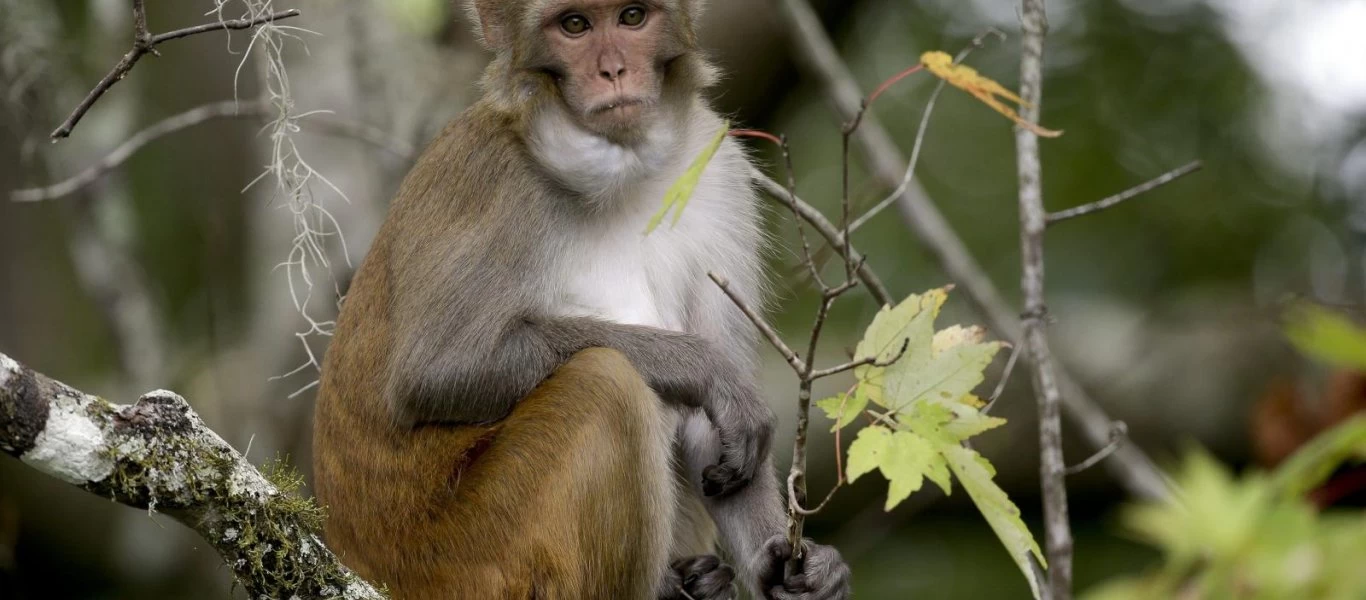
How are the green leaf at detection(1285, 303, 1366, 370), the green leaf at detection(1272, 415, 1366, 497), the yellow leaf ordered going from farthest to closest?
the yellow leaf
the green leaf at detection(1272, 415, 1366, 497)
the green leaf at detection(1285, 303, 1366, 370)

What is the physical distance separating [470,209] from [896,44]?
42.8 feet

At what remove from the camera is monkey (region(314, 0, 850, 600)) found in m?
5.30

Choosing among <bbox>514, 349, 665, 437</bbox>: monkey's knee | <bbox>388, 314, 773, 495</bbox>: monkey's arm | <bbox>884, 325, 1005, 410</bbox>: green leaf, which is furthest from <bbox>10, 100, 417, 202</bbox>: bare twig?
<bbox>884, 325, 1005, 410</bbox>: green leaf

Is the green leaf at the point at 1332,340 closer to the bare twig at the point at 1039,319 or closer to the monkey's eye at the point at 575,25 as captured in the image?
the bare twig at the point at 1039,319

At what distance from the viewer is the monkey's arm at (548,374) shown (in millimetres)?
5629

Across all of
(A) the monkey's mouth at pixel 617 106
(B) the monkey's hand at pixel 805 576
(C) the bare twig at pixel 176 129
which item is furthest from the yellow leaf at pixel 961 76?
(C) the bare twig at pixel 176 129

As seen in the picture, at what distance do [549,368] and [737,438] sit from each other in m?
0.80

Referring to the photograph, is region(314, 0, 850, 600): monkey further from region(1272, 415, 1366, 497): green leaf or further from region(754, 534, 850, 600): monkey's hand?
region(1272, 415, 1366, 497): green leaf

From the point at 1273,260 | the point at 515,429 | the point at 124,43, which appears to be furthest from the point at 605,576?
the point at 1273,260

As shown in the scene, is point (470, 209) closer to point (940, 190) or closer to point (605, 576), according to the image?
point (605, 576)

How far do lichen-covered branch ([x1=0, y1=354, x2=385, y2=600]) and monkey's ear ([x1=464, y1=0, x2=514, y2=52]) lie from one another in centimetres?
235

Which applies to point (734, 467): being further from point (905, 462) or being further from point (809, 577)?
point (905, 462)

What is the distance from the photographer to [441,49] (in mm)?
9859

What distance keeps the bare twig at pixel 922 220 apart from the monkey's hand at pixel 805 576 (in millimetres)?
1785
